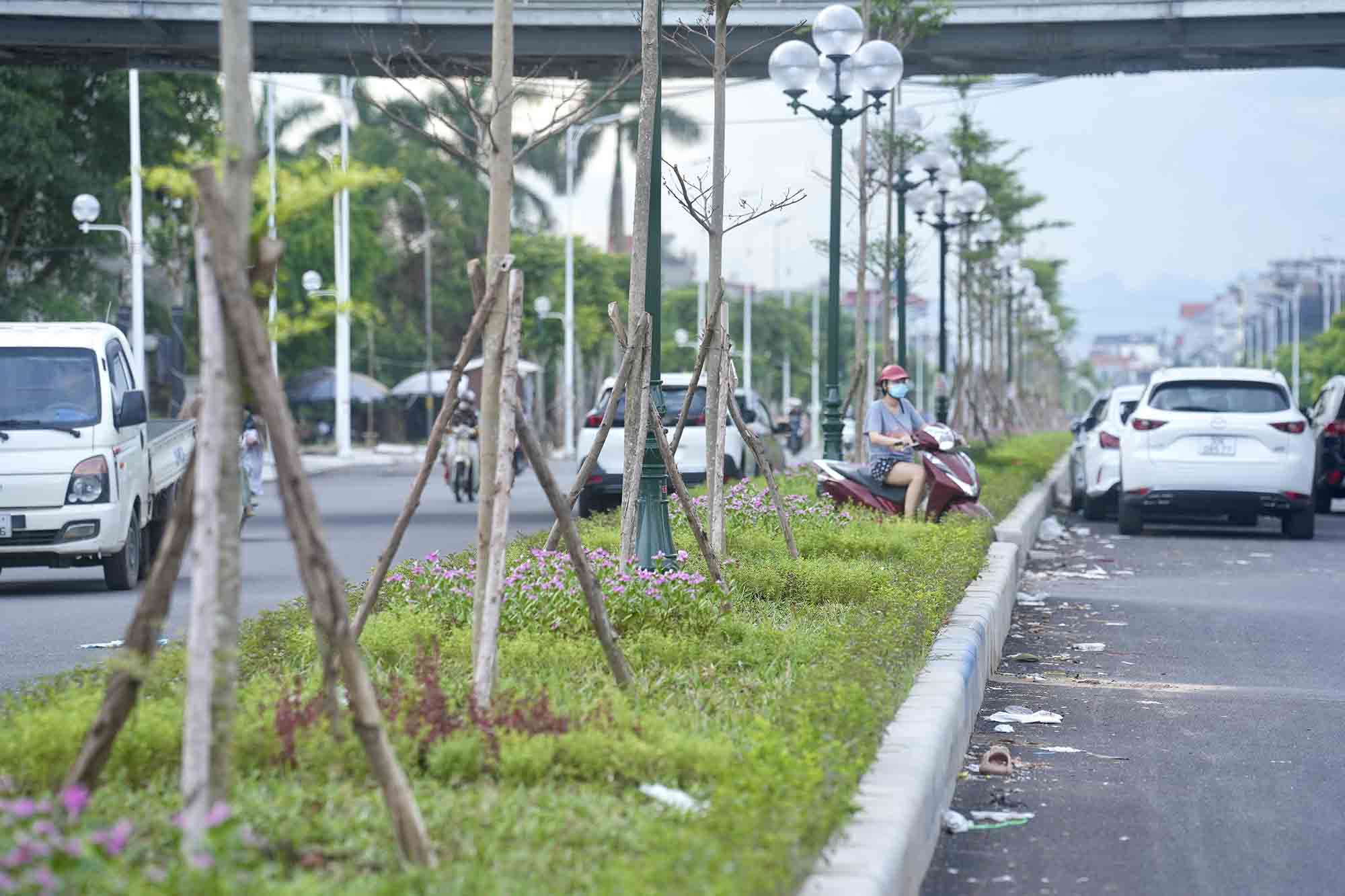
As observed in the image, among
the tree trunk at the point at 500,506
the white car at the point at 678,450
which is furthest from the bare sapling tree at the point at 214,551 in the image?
the white car at the point at 678,450

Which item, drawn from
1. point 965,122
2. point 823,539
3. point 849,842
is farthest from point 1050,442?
point 849,842

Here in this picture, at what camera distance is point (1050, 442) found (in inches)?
1800

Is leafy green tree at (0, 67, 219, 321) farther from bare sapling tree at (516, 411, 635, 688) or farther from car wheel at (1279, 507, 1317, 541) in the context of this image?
bare sapling tree at (516, 411, 635, 688)

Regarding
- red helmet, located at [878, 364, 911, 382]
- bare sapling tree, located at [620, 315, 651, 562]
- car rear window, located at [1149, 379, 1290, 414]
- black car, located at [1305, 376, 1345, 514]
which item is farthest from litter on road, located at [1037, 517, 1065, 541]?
bare sapling tree, located at [620, 315, 651, 562]

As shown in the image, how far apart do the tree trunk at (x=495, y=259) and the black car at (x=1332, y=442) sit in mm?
18930

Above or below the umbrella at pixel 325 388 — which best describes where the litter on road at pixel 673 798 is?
below

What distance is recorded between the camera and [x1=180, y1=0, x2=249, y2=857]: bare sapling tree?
445 cm

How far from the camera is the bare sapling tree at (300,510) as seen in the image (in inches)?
177

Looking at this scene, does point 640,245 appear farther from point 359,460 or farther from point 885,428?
point 359,460

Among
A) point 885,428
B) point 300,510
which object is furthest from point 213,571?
point 885,428

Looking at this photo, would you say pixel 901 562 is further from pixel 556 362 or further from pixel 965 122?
pixel 556 362

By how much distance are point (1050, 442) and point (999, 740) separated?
126 ft

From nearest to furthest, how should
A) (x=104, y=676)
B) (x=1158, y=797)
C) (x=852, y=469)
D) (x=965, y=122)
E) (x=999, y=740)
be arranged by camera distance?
(x=104, y=676) → (x=1158, y=797) → (x=999, y=740) → (x=852, y=469) → (x=965, y=122)

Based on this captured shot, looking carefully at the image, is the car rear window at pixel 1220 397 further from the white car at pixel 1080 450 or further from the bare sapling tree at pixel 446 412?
the bare sapling tree at pixel 446 412
